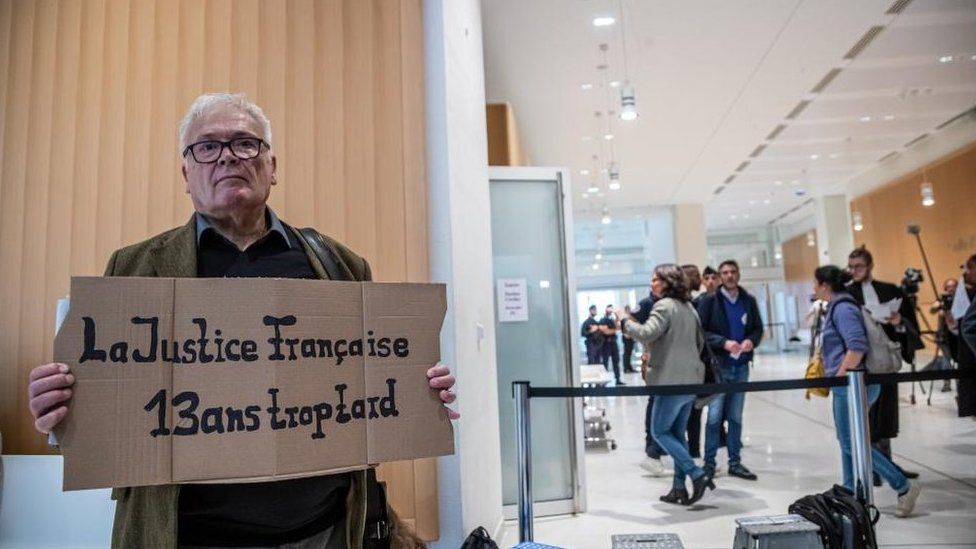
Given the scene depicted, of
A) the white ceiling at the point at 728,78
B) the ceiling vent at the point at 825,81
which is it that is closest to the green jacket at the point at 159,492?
the white ceiling at the point at 728,78

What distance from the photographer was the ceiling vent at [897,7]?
621cm

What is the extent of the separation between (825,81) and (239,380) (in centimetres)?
925

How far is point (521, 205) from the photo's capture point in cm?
441

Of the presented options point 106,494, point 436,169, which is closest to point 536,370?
point 436,169

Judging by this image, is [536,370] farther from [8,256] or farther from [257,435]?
[257,435]

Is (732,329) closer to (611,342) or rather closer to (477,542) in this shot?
(477,542)

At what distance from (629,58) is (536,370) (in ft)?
14.5

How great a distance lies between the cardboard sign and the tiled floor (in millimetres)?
2487

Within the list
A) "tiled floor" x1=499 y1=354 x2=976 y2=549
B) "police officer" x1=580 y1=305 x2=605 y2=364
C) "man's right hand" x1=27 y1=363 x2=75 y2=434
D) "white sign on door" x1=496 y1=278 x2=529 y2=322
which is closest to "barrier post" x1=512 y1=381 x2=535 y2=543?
"tiled floor" x1=499 y1=354 x2=976 y2=549

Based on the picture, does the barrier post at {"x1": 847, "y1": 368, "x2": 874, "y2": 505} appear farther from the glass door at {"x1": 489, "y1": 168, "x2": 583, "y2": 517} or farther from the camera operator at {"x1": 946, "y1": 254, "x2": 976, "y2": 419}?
the glass door at {"x1": 489, "y1": 168, "x2": 583, "y2": 517}

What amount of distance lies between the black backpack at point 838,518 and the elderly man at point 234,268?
5.96 ft

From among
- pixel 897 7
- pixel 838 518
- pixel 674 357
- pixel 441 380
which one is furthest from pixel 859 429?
pixel 897 7

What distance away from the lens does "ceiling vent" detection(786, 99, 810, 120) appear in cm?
927

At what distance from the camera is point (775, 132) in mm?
10820
